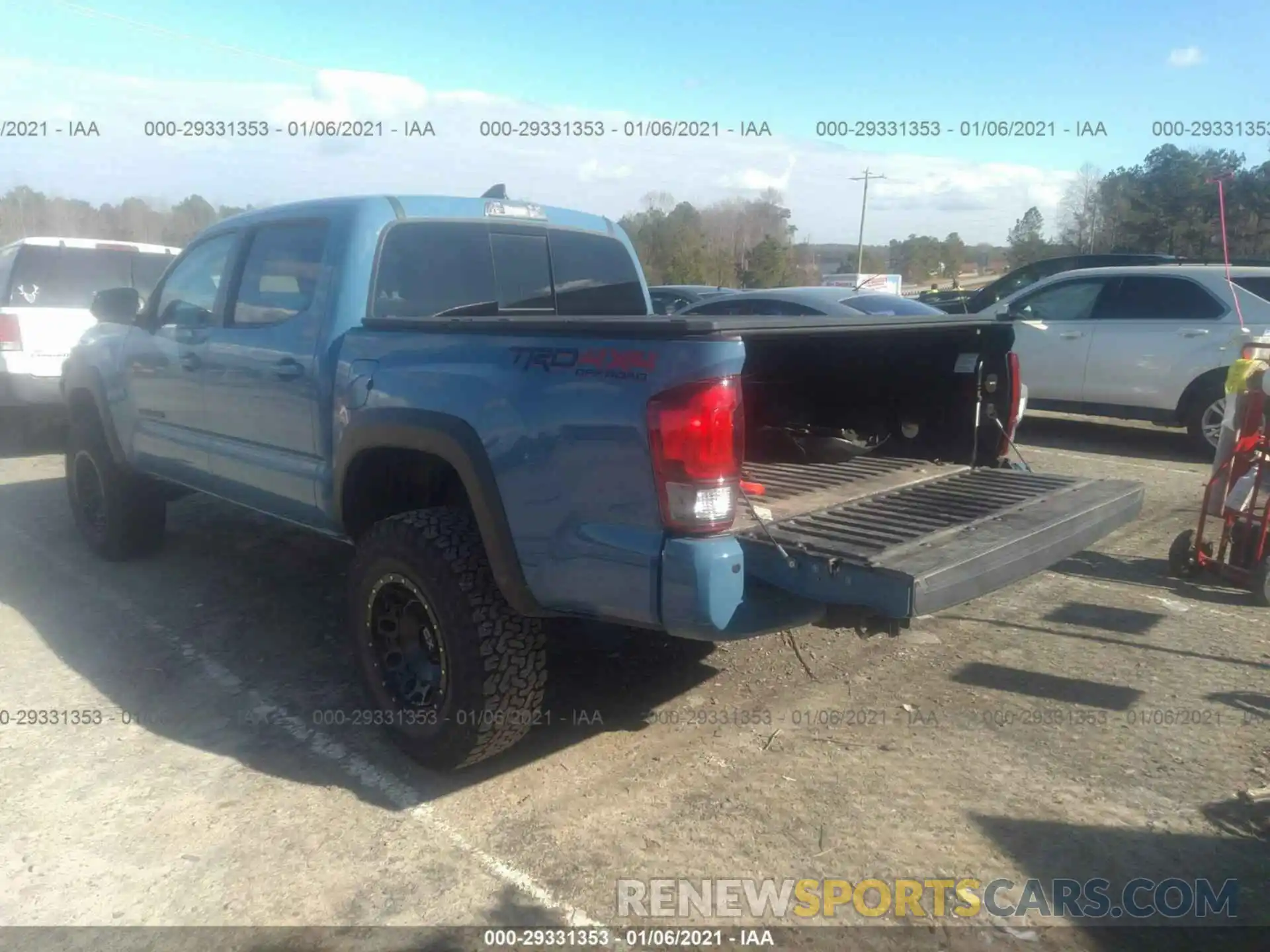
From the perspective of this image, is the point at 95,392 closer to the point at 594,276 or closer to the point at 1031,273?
the point at 594,276

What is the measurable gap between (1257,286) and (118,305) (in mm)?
9129

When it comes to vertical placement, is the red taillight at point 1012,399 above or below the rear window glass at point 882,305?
below

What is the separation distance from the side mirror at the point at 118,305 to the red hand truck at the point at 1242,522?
5937mm

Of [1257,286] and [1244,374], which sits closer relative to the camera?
[1244,374]

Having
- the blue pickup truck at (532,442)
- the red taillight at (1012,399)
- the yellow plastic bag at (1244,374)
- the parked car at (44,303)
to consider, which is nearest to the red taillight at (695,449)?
the blue pickup truck at (532,442)

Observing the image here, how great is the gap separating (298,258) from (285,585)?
85.1 inches

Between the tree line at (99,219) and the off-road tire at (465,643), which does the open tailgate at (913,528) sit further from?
the tree line at (99,219)

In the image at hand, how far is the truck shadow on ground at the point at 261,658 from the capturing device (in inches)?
145

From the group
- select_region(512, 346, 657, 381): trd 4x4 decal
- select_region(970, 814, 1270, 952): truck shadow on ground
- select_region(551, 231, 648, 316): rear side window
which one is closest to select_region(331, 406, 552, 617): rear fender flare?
select_region(512, 346, 657, 381): trd 4x4 decal

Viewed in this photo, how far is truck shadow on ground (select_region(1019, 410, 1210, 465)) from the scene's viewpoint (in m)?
9.35

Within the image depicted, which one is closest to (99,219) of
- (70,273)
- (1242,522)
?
(70,273)

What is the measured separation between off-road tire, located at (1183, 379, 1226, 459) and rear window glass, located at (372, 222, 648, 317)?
6343 mm

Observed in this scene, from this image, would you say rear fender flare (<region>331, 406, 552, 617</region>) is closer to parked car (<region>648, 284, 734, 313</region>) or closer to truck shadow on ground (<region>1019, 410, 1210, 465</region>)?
truck shadow on ground (<region>1019, 410, 1210, 465</region>)

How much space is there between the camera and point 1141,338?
927 centimetres
